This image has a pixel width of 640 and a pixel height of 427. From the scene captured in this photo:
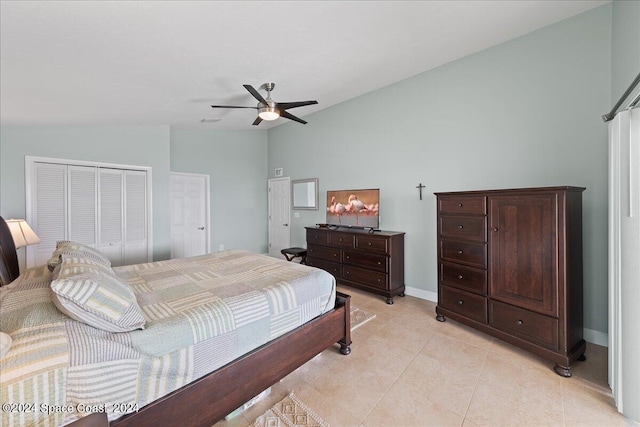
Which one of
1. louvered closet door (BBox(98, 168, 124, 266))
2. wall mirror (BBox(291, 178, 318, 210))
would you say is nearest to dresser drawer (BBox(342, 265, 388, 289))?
wall mirror (BBox(291, 178, 318, 210))

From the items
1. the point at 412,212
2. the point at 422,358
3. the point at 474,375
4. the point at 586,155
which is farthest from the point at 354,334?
the point at 586,155

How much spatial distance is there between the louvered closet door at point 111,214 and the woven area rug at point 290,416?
3621 millimetres

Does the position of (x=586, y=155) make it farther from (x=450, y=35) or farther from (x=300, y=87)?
(x=300, y=87)

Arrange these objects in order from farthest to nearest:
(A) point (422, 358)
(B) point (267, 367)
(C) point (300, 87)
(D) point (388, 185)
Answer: (D) point (388, 185) → (C) point (300, 87) → (A) point (422, 358) → (B) point (267, 367)

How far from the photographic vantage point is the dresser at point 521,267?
205 cm

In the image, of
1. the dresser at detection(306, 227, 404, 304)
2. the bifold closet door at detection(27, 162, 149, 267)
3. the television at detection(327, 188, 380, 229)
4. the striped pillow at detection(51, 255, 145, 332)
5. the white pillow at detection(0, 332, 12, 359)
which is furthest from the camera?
the television at detection(327, 188, 380, 229)

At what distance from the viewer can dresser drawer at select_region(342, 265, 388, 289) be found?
11.6 ft

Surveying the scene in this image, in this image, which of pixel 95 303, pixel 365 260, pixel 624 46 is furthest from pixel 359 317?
pixel 624 46

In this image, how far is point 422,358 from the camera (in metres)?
2.24

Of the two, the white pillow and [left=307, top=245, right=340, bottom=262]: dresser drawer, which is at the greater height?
the white pillow

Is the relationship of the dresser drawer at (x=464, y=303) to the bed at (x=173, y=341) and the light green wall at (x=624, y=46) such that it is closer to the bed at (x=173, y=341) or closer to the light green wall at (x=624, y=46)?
the bed at (x=173, y=341)

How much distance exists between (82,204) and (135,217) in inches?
25.6

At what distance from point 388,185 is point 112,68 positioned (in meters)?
3.35

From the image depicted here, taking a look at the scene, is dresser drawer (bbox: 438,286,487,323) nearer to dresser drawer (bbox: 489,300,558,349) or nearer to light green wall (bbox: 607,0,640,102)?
dresser drawer (bbox: 489,300,558,349)
